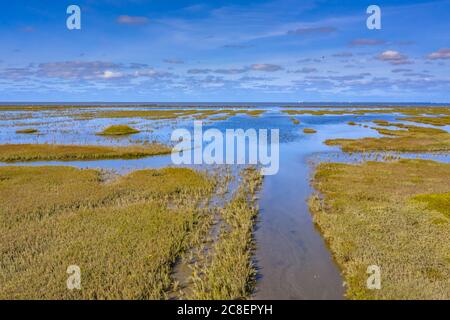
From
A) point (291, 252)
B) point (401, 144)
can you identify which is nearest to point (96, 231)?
point (291, 252)

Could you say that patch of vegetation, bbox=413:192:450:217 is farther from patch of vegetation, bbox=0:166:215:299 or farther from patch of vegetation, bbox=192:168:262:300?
patch of vegetation, bbox=0:166:215:299

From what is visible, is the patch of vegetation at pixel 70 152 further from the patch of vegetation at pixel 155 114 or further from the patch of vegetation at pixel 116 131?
the patch of vegetation at pixel 155 114

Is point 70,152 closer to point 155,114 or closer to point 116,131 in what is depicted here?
point 116,131

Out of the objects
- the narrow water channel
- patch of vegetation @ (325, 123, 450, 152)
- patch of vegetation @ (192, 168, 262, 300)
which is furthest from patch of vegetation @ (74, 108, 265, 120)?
patch of vegetation @ (192, 168, 262, 300)

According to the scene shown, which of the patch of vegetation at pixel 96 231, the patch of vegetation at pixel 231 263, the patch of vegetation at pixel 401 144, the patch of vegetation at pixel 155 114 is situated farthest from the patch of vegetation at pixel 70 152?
the patch of vegetation at pixel 155 114
